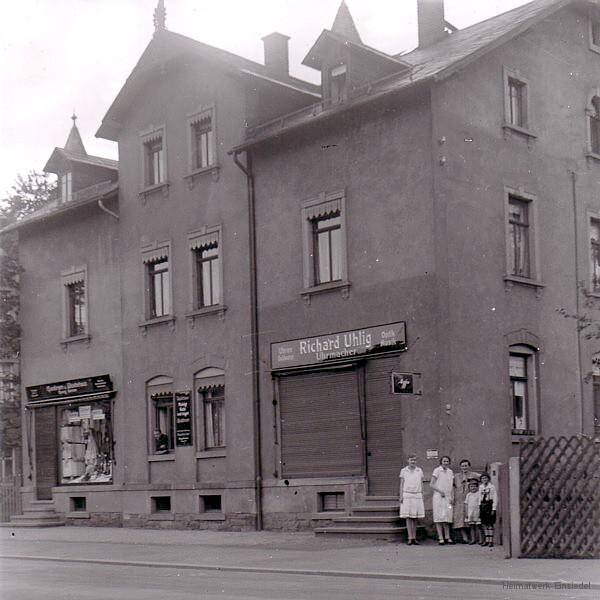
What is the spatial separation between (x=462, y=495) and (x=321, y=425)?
4.80 meters

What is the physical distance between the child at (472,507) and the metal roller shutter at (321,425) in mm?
3928

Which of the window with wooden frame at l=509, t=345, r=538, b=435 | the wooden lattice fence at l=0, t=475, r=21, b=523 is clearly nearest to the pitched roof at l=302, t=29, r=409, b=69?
the window with wooden frame at l=509, t=345, r=538, b=435

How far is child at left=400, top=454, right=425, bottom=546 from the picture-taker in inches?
816

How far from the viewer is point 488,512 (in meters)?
18.9

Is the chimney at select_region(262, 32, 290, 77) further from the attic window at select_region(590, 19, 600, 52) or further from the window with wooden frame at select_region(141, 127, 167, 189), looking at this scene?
the attic window at select_region(590, 19, 600, 52)

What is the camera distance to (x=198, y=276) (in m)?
28.0

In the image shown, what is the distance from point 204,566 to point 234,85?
44.7 feet

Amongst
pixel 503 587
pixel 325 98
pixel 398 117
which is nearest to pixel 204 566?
pixel 503 587

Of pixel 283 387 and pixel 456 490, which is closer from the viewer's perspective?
pixel 456 490

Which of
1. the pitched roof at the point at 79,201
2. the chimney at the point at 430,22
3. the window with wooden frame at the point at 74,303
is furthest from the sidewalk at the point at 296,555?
the chimney at the point at 430,22

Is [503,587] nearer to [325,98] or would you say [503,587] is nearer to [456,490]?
[456,490]

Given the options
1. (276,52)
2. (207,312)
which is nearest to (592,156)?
(276,52)

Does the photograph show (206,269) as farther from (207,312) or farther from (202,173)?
(202,173)

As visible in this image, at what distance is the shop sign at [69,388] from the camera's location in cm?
3039
